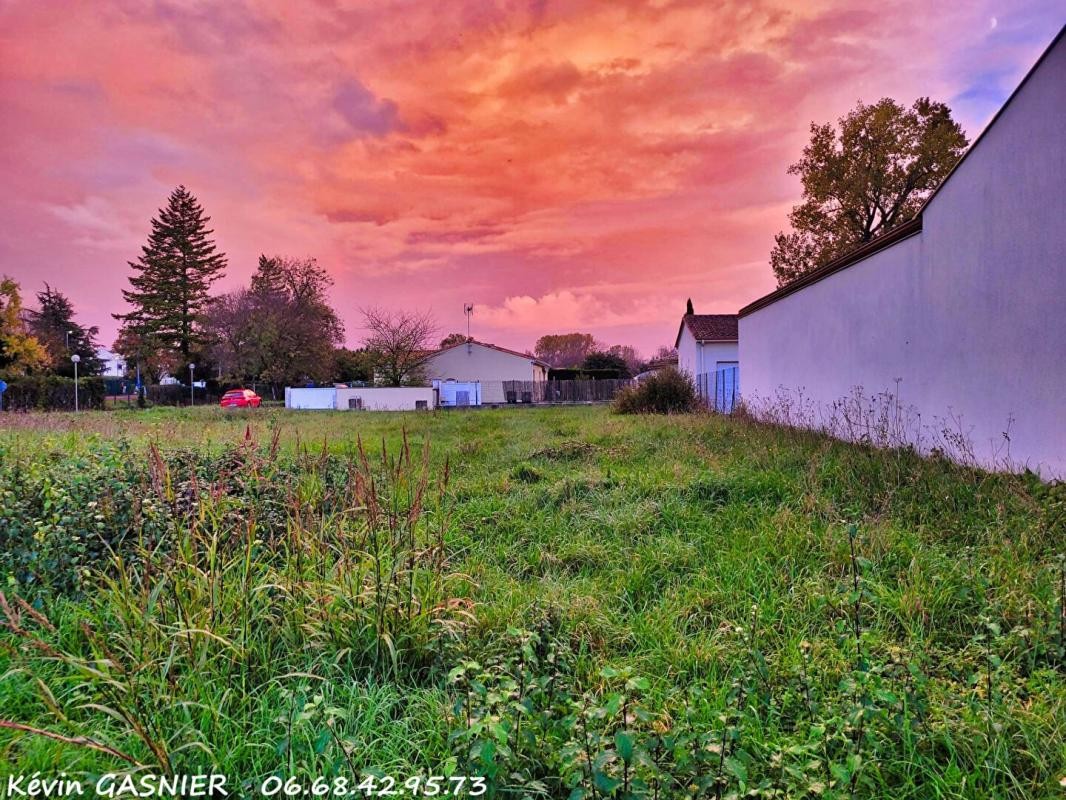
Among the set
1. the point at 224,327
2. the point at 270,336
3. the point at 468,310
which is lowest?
the point at 270,336

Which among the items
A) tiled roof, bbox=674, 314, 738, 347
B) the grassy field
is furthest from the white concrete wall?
the grassy field

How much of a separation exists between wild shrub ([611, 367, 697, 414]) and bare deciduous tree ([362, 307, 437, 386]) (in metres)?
17.1

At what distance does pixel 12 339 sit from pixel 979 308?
32828 millimetres

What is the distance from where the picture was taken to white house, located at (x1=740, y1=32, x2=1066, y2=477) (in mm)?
4453

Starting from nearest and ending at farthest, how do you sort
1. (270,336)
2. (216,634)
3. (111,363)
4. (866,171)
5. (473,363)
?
(216,634) → (866,171) → (270,336) → (473,363) → (111,363)

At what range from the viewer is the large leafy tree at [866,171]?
54.3 feet

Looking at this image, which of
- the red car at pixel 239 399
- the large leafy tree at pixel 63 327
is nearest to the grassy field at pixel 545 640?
the red car at pixel 239 399

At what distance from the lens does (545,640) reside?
2.32 metres

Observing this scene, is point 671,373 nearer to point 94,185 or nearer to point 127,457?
point 127,457

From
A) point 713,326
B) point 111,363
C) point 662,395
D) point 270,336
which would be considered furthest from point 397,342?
point 111,363

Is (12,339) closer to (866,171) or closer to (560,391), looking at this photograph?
(560,391)

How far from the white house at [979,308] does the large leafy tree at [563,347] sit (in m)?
50.1

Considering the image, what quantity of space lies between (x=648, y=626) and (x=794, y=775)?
1.15m

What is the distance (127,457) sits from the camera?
419 cm
